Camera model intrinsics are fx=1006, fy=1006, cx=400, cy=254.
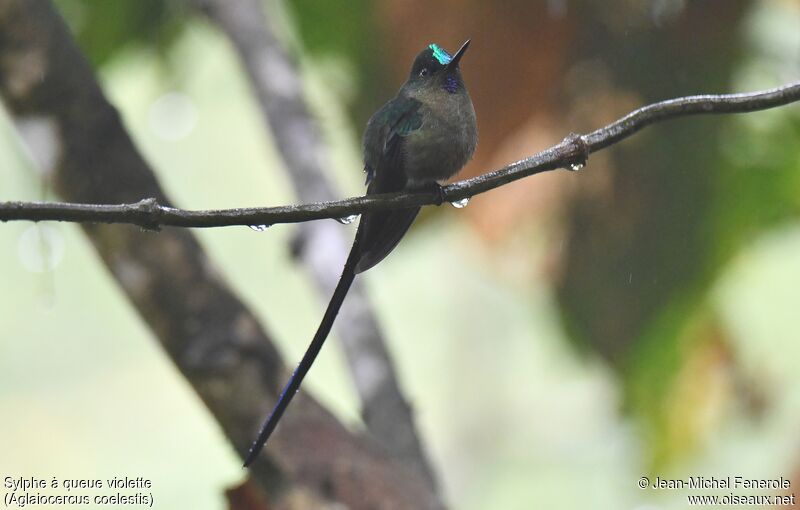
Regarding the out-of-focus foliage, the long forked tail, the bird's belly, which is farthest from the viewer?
the out-of-focus foliage

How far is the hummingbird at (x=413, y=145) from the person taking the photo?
2213 millimetres

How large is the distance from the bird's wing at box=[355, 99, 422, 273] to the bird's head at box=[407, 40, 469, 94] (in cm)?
7

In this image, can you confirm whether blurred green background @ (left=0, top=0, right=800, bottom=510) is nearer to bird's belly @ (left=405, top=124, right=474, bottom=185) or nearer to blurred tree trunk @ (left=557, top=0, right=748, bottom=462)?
blurred tree trunk @ (left=557, top=0, right=748, bottom=462)

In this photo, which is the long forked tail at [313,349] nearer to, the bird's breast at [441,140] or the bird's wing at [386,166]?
the bird's wing at [386,166]

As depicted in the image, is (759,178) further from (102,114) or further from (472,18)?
(102,114)

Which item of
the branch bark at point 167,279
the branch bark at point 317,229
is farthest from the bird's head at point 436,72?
the branch bark at point 317,229

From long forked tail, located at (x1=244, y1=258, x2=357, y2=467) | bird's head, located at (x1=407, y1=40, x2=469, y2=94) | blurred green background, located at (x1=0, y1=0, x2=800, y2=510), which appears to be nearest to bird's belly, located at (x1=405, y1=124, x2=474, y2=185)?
A: bird's head, located at (x1=407, y1=40, x2=469, y2=94)

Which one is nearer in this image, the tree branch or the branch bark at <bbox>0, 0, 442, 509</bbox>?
the tree branch

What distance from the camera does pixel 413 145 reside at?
2.21m

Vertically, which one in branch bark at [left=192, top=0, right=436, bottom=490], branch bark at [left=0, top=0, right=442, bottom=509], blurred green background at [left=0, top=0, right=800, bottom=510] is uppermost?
blurred green background at [left=0, top=0, right=800, bottom=510]

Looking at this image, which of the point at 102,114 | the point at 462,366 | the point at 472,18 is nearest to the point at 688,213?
the point at 472,18

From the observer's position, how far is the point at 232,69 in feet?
22.8

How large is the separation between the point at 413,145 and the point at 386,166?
79mm

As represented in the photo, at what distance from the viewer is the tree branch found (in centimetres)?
155
